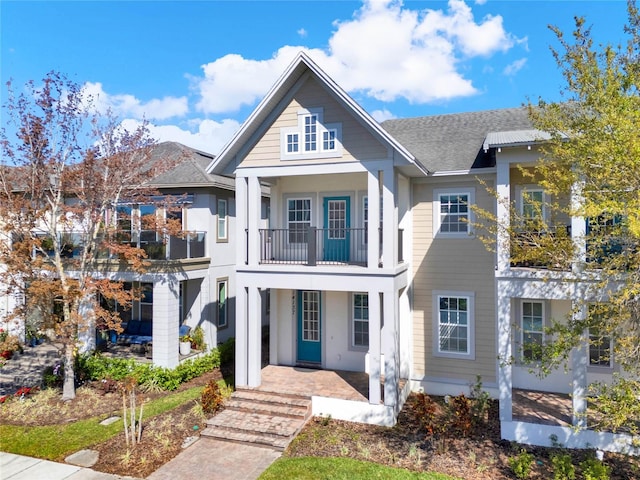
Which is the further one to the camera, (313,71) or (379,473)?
(313,71)

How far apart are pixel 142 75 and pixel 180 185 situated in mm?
4189

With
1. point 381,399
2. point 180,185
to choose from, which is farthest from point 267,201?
point 381,399

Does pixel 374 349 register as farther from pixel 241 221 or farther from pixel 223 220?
pixel 223 220

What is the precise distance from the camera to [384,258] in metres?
11.0

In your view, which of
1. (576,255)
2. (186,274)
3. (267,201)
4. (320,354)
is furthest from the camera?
(267,201)

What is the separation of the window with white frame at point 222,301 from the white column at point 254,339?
554 centimetres

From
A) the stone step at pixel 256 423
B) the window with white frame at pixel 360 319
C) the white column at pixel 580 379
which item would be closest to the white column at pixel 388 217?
the window with white frame at pixel 360 319

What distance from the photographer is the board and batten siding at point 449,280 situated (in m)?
12.5

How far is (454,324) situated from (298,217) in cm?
→ 636

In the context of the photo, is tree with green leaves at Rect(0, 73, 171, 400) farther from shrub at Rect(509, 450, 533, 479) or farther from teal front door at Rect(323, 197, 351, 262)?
shrub at Rect(509, 450, 533, 479)

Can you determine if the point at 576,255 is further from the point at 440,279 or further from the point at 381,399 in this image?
the point at 381,399

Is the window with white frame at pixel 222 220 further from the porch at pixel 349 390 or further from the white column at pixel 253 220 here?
the porch at pixel 349 390

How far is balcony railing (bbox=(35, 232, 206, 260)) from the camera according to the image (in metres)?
15.1

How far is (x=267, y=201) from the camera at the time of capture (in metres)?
22.4
